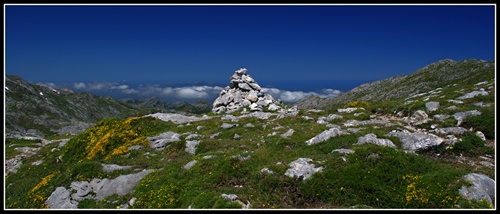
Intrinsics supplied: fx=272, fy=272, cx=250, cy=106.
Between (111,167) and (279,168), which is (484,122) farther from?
(111,167)

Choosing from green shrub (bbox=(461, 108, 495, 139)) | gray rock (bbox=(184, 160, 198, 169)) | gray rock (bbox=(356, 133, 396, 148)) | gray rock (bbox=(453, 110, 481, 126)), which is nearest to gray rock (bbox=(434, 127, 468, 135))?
green shrub (bbox=(461, 108, 495, 139))

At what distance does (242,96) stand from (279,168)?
1926 inches

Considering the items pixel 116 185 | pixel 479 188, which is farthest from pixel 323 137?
pixel 116 185

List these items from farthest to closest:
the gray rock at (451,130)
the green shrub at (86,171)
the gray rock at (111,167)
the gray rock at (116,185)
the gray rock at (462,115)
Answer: the gray rock at (462,115) → the gray rock at (451,130) → the gray rock at (111,167) → the green shrub at (86,171) → the gray rock at (116,185)

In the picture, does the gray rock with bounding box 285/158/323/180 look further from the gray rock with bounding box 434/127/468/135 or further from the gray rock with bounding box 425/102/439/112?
the gray rock with bounding box 425/102/439/112

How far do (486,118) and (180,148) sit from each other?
28.3 metres

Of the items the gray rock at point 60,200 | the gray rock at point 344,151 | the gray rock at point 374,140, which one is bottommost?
the gray rock at point 60,200

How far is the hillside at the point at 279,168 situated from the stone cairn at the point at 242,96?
29044 millimetres

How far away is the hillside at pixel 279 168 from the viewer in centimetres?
1480

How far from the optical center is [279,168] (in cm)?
1759

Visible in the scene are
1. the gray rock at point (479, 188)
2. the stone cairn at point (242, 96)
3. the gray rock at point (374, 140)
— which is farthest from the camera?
the stone cairn at point (242, 96)

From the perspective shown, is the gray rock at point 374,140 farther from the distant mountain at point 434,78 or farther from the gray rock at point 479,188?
the distant mountain at point 434,78

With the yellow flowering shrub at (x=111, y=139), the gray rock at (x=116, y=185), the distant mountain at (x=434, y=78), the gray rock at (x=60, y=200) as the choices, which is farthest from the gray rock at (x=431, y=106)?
the distant mountain at (x=434, y=78)

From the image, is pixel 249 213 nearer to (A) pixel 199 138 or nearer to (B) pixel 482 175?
(B) pixel 482 175
